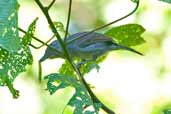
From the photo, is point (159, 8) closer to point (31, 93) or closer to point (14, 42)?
point (31, 93)

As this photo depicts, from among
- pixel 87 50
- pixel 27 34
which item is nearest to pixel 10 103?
pixel 87 50

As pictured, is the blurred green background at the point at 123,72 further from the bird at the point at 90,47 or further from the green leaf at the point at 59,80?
the green leaf at the point at 59,80

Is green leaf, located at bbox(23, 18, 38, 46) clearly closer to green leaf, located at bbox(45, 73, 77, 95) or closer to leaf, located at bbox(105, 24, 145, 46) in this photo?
green leaf, located at bbox(45, 73, 77, 95)

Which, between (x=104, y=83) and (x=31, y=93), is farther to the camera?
(x=104, y=83)

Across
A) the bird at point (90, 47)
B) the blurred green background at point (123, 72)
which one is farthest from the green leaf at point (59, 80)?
the blurred green background at point (123, 72)

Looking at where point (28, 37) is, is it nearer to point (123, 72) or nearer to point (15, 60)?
point (15, 60)
